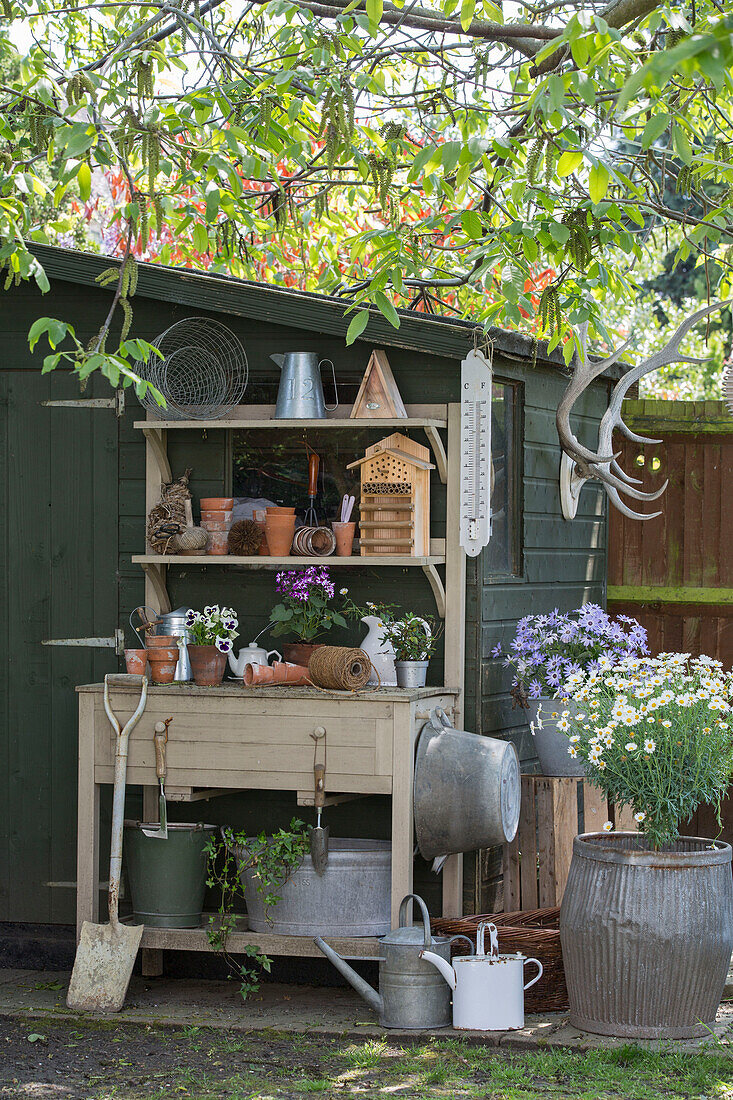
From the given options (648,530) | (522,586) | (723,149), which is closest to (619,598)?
(648,530)

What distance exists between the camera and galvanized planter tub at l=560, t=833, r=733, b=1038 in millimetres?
4121

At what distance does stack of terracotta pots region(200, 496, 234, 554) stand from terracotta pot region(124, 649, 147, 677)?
461 mm

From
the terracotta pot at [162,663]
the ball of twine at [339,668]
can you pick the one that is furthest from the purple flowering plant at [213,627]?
the ball of twine at [339,668]

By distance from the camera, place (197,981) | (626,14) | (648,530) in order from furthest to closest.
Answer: (648,530) → (197,981) → (626,14)

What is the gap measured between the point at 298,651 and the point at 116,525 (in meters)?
0.93

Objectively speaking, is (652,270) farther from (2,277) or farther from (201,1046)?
(201,1046)

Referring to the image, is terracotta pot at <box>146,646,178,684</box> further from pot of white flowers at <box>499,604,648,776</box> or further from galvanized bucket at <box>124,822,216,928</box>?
pot of white flowers at <box>499,604,648,776</box>

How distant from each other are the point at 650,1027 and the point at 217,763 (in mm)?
1695

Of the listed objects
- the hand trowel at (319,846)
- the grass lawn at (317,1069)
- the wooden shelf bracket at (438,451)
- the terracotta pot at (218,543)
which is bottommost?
the grass lawn at (317,1069)

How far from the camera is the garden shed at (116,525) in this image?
5.12m

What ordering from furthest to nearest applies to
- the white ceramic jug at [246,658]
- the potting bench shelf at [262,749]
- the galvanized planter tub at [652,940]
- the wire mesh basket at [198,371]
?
1. the wire mesh basket at [198,371]
2. the white ceramic jug at [246,658]
3. the potting bench shelf at [262,749]
4. the galvanized planter tub at [652,940]

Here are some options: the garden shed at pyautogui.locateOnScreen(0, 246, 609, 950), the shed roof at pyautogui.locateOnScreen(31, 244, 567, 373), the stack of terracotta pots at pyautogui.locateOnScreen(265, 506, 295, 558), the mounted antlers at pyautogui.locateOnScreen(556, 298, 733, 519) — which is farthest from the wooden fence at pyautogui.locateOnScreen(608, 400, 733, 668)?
the stack of terracotta pots at pyautogui.locateOnScreen(265, 506, 295, 558)

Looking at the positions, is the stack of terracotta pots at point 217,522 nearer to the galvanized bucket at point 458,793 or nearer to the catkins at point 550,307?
the galvanized bucket at point 458,793

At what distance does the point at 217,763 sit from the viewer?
187 inches
